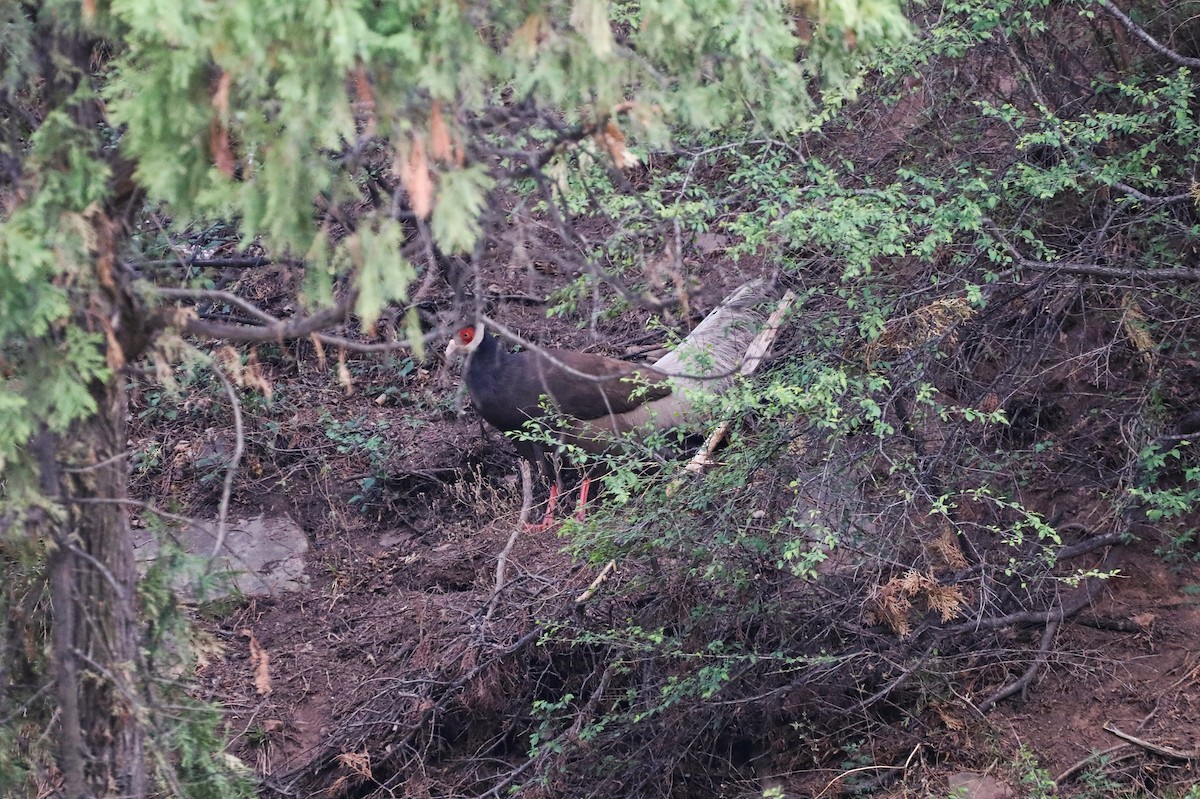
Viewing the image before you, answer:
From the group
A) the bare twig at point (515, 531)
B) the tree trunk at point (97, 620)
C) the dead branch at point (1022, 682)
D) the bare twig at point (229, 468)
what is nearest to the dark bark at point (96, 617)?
the tree trunk at point (97, 620)

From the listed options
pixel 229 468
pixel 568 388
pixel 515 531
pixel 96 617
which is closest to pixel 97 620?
pixel 96 617

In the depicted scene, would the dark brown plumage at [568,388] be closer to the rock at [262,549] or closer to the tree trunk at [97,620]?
the rock at [262,549]

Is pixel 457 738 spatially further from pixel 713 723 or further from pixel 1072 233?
pixel 1072 233

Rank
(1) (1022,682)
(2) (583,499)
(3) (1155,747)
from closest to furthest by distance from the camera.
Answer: (3) (1155,747), (1) (1022,682), (2) (583,499)

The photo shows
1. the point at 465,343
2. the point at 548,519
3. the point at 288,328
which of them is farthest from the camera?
the point at 465,343

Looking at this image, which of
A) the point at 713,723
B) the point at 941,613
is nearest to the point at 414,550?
the point at 713,723

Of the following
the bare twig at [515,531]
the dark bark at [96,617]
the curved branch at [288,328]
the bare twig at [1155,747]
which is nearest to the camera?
the curved branch at [288,328]

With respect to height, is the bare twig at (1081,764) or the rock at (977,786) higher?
the bare twig at (1081,764)

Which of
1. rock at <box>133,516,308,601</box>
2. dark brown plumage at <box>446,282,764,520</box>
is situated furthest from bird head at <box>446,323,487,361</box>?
rock at <box>133,516,308,601</box>

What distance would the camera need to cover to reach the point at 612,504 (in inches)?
209

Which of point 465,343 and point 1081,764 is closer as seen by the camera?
point 1081,764

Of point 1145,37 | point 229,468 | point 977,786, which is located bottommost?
point 977,786

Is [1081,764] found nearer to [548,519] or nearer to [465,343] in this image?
[548,519]

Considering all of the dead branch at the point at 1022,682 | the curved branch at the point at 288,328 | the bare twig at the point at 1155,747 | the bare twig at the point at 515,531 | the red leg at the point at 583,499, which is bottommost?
the bare twig at the point at 1155,747
